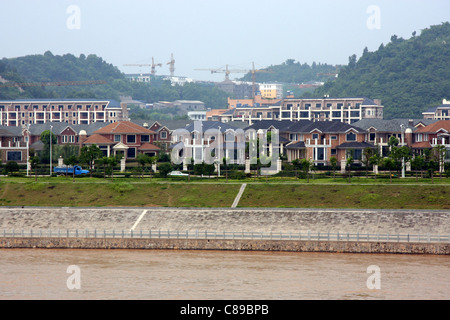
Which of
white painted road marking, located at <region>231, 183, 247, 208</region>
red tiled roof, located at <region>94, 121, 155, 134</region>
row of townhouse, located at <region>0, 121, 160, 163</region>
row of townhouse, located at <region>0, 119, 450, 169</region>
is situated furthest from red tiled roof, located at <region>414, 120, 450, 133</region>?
white painted road marking, located at <region>231, 183, 247, 208</region>

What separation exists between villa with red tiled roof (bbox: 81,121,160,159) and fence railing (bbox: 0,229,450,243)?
4915 centimetres

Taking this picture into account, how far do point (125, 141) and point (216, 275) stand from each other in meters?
65.6

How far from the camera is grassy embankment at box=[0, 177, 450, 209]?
226 ft

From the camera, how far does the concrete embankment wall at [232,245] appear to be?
54.7 m

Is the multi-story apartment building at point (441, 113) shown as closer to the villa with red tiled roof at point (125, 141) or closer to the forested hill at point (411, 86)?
the forested hill at point (411, 86)

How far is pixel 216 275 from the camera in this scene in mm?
47969

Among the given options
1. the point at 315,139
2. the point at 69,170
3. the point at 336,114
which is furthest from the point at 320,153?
the point at 336,114

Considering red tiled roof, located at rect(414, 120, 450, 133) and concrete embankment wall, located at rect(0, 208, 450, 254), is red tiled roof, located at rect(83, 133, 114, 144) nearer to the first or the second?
concrete embankment wall, located at rect(0, 208, 450, 254)

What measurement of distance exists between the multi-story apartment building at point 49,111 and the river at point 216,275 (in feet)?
389

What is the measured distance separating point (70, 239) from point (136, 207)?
430 inches

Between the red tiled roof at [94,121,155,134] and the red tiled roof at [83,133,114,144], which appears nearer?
the red tiled roof at [83,133,114,144]

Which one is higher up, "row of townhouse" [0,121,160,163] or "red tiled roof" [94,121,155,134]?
"red tiled roof" [94,121,155,134]

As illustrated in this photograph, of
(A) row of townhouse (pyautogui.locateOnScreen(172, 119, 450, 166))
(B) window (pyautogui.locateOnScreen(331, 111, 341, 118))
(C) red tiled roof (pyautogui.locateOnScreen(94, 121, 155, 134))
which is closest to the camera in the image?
(A) row of townhouse (pyautogui.locateOnScreen(172, 119, 450, 166))
